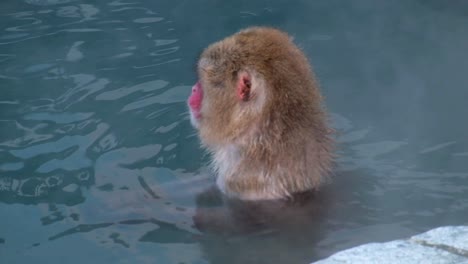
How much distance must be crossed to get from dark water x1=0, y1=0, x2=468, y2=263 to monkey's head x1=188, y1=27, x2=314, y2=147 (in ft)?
1.30

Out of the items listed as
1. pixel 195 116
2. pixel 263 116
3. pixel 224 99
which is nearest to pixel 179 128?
pixel 195 116

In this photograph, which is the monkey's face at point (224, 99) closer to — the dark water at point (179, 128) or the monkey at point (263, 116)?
the monkey at point (263, 116)

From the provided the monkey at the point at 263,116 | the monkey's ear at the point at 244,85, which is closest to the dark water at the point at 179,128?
the monkey at the point at 263,116

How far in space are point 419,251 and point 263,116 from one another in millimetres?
992

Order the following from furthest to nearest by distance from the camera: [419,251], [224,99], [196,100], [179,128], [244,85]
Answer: [179,128] < [196,100] < [224,99] < [244,85] < [419,251]

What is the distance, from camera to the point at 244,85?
396cm

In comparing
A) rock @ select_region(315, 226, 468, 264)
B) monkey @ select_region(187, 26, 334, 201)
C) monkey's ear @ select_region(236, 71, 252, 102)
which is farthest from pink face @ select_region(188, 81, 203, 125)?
rock @ select_region(315, 226, 468, 264)

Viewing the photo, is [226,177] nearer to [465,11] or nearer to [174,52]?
[174,52]

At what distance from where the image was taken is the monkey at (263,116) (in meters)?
3.96

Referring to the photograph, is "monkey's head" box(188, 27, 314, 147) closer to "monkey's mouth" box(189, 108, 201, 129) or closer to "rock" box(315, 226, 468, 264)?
"monkey's mouth" box(189, 108, 201, 129)

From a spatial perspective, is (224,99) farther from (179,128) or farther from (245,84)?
(179,128)

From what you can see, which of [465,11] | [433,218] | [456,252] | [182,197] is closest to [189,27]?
[465,11]

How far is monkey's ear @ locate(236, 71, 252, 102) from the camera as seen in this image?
396 cm

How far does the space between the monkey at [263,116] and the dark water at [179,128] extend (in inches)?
6.5
